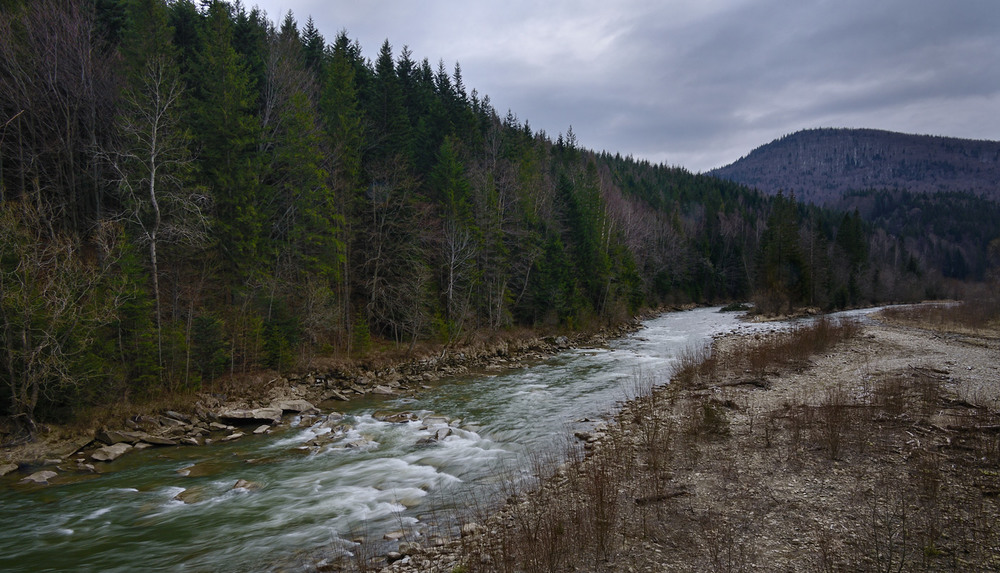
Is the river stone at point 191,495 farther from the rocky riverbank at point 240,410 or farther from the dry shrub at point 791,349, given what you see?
the dry shrub at point 791,349

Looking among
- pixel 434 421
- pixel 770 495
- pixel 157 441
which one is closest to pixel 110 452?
pixel 157 441

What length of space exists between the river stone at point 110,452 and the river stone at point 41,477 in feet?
3.55

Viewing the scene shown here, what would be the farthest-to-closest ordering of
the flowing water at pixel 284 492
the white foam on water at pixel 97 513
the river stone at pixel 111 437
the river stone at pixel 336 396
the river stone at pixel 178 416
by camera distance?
1. the river stone at pixel 336 396
2. the river stone at pixel 178 416
3. the river stone at pixel 111 437
4. the white foam on water at pixel 97 513
5. the flowing water at pixel 284 492

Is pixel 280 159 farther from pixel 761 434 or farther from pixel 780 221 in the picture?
pixel 780 221

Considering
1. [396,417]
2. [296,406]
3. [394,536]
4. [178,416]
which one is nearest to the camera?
[394,536]

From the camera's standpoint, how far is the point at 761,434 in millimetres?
11539

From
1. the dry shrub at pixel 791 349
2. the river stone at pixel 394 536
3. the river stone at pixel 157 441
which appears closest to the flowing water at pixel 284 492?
the river stone at pixel 394 536

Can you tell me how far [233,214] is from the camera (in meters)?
23.0

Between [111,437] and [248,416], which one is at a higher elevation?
[111,437]

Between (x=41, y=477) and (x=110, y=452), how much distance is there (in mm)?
1741

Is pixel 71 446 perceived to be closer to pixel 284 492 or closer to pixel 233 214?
pixel 284 492

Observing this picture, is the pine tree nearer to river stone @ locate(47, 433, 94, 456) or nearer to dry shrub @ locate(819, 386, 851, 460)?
river stone @ locate(47, 433, 94, 456)

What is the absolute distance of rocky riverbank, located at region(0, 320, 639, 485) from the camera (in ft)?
40.7

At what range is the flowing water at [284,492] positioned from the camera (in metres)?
8.55
